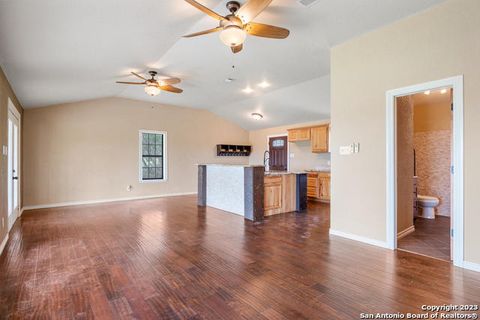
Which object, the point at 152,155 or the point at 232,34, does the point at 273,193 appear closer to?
the point at 232,34

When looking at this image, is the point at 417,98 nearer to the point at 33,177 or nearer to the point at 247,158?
the point at 247,158

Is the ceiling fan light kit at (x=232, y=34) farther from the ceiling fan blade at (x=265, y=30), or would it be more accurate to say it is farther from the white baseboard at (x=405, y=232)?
the white baseboard at (x=405, y=232)

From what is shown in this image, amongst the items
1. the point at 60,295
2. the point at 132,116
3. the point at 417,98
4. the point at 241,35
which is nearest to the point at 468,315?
the point at 241,35

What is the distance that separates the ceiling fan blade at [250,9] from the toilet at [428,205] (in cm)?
459

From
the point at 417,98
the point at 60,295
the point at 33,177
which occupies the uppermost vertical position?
the point at 417,98

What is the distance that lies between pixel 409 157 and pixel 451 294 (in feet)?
7.55

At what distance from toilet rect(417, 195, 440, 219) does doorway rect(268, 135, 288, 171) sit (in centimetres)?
428

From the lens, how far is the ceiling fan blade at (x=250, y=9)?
90.7 inches

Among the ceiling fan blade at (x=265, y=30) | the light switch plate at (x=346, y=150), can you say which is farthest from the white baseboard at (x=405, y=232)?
the ceiling fan blade at (x=265, y=30)

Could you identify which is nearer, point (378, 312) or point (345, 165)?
point (378, 312)

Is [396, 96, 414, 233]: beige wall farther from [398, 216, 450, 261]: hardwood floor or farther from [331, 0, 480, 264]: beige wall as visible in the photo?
[331, 0, 480, 264]: beige wall

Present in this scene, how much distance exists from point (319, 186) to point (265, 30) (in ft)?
16.5

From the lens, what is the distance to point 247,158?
1018 centimetres

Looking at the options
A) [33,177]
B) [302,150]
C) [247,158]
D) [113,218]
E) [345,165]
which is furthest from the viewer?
[247,158]
